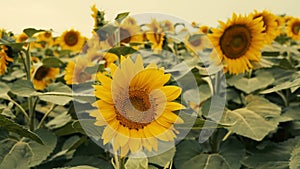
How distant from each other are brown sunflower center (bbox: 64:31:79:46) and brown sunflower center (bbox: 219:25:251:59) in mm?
2448

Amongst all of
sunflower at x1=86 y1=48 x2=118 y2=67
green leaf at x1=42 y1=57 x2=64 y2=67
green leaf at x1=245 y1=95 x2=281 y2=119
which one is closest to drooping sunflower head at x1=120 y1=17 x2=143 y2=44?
sunflower at x1=86 y1=48 x2=118 y2=67

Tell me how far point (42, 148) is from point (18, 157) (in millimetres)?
115

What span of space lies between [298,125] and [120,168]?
1.21 m

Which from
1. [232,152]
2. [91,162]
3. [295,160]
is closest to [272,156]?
[232,152]

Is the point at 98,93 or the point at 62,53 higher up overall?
the point at 98,93

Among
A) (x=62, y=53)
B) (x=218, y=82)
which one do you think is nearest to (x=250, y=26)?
(x=218, y=82)

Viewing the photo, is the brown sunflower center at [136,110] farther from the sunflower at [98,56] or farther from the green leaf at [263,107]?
the sunflower at [98,56]

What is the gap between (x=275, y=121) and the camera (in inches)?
77.9

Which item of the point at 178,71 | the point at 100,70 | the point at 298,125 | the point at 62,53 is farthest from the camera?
the point at 62,53

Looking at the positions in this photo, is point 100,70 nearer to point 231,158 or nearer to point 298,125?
point 231,158

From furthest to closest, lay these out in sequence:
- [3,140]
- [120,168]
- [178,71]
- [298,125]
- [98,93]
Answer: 1. [298,125]
2. [178,71]
3. [3,140]
4. [120,168]
5. [98,93]

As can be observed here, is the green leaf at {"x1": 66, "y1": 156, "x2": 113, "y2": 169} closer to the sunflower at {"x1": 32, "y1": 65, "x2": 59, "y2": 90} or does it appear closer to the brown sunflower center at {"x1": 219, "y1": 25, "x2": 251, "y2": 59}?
the brown sunflower center at {"x1": 219, "y1": 25, "x2": 251, "y2": 59}

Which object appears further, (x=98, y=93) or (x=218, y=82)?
(x=218, y=82)

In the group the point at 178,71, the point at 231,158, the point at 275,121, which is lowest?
the point at 231,158
